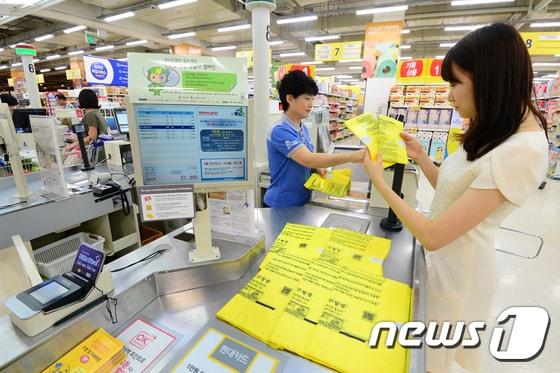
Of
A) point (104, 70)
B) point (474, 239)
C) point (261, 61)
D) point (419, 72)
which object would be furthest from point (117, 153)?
point (419, 72)

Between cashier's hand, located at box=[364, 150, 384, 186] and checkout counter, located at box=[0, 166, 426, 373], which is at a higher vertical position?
cashier's hand, located at box=[364, 150, 384, 186]

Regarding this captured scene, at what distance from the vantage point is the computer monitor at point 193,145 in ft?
3.04

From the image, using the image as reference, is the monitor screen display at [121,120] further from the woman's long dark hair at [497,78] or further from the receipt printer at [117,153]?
the woman's long dark hair at [497,78]

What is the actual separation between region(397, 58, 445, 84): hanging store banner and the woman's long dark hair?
859cm

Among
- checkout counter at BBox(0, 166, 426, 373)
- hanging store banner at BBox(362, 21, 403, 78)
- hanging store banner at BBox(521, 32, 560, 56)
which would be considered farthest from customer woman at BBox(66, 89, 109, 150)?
hanging store banner at BBox(521, 32, 560, 56)

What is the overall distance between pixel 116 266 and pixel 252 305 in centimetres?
57

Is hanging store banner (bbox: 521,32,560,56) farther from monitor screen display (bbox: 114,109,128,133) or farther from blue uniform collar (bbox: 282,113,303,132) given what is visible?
monitor screen display (bbox: 114,109,128,133)

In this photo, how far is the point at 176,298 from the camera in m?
1.01

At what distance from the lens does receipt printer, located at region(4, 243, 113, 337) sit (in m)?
0.74

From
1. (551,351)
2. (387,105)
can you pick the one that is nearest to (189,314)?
(551,351)

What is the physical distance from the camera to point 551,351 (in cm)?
211

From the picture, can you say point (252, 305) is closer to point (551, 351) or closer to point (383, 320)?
point (383, 320)

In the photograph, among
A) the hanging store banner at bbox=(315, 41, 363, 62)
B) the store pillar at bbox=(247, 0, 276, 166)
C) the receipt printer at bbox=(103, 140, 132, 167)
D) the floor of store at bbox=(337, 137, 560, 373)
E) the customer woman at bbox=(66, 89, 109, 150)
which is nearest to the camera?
the floor of store at bbox=(337, 137, 560, 373)

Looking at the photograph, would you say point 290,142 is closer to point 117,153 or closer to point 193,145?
point 193,145
